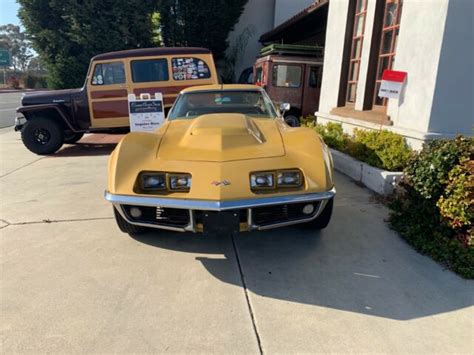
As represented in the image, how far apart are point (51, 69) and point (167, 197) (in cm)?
1615

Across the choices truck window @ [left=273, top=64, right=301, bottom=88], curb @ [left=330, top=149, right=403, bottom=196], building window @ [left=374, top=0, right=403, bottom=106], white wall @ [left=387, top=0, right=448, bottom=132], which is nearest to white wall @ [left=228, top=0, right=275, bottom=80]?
truck window @ [left=273, top=64, right=301, bottom=88]

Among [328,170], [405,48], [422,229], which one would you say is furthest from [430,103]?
[328,170]

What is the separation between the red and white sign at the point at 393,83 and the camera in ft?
16.9

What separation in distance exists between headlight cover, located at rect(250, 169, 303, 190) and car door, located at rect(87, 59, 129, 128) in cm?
587

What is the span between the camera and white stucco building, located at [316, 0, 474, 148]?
445 cm

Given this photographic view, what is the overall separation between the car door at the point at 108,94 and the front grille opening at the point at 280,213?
19.5ft

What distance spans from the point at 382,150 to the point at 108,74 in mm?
5883

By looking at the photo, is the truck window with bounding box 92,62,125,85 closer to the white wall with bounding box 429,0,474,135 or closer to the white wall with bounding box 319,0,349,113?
the white wall with bounding box 319,0,349,113

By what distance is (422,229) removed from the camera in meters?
3.43

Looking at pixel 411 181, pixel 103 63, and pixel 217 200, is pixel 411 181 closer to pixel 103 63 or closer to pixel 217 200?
pixel 217 200

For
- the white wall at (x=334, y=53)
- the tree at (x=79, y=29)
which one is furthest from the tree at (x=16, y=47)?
the white wall at (x=334, y=53)

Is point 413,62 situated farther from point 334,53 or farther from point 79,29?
point 79,29

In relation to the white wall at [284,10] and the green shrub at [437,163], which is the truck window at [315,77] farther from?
the white wall at [284,10]

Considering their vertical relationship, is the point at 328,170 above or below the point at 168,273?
above
